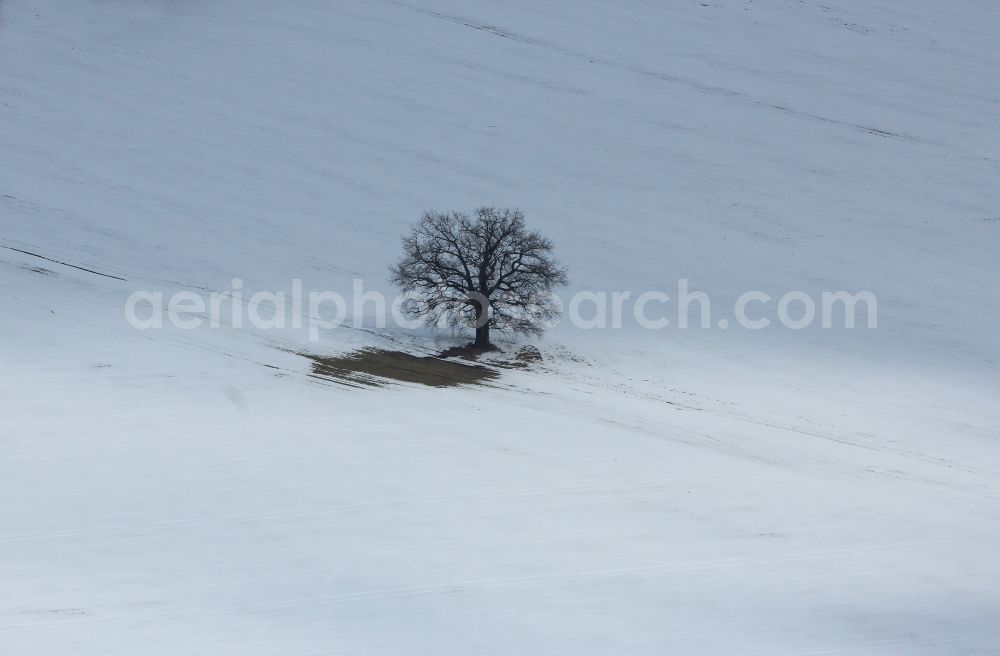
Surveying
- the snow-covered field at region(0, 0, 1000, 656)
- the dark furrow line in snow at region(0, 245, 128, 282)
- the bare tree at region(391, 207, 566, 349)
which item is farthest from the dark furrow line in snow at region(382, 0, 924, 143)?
the dark furrow line in snow at region(0, 245, 128, 282)

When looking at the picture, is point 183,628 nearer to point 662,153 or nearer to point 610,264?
point 610,264

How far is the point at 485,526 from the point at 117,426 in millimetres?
8067

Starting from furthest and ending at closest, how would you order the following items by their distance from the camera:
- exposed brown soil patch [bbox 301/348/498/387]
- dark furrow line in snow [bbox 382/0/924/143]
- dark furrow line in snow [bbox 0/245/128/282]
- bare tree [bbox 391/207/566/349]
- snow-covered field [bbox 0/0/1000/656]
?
dark furrow line in snow [bbox 382/0/924/143] < dark furrow line in snow [bbox 0/245/128/282] < bare tree [bbox 391/207/566/349] < exposed brown soil patch [bbox 301/348/498/387] < snow-covered field [bbox 0/0/1000/656]

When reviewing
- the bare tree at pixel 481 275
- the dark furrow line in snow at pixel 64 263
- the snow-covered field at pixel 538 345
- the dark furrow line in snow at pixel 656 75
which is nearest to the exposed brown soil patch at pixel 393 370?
the snow-covered field at pixel 538 345

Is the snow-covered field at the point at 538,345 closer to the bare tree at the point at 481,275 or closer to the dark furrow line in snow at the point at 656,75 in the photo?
the dark furrow line in snow at the point at 656,75

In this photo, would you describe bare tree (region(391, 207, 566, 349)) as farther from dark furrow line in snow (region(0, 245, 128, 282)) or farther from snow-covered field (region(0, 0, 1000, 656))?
dark furrow line in snow (region(0, 245, 128, 282))

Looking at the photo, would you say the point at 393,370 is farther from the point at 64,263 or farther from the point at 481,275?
the point at 64,263

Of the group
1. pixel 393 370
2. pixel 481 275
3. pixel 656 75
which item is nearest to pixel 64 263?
pixel 393 370

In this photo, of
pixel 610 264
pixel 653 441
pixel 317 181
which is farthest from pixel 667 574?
pixel 317 181

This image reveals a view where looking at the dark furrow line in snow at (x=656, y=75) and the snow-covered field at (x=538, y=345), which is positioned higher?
the dark furrow line in snow at (x=656, y=75)

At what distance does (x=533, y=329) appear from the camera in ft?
87.2

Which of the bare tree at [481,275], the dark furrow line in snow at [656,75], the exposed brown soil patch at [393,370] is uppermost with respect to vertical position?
the dark furrow line in snow at [656,75]

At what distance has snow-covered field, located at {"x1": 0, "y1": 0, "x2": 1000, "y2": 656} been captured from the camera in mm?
17172

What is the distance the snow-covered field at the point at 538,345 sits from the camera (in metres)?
17.2
